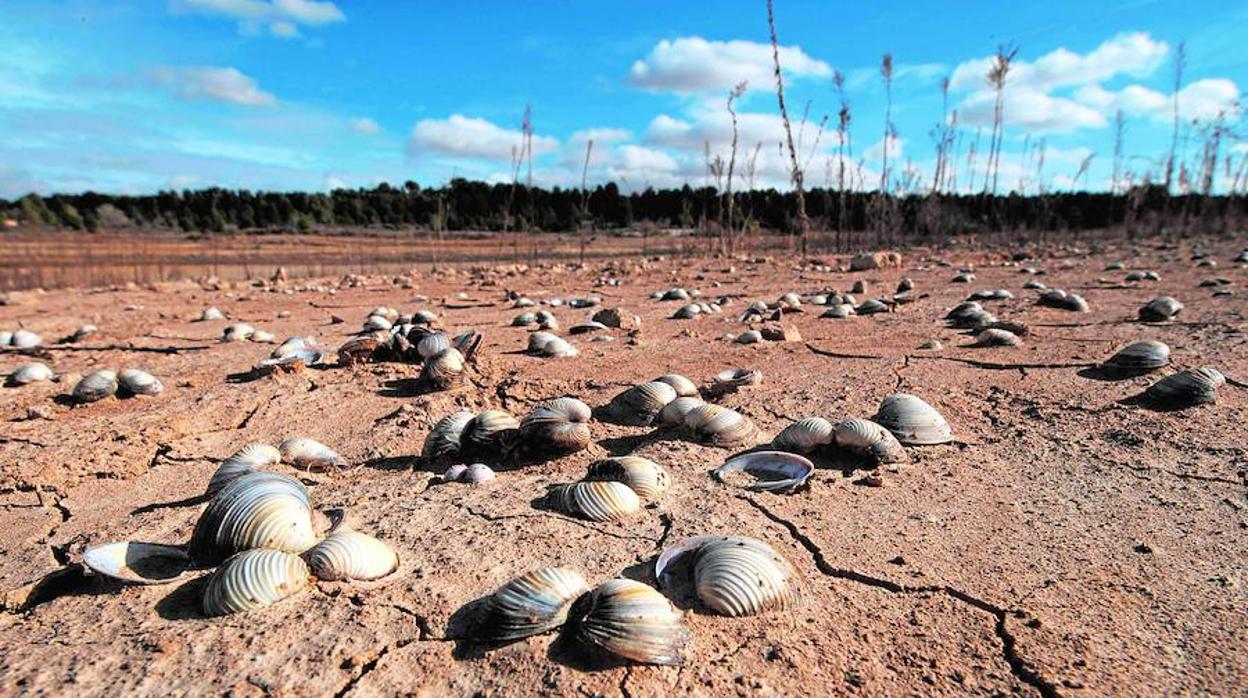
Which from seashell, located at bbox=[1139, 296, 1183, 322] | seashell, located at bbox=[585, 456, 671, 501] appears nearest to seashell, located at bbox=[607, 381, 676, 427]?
seashell, located at bbox=[585, 456, 671, 501]

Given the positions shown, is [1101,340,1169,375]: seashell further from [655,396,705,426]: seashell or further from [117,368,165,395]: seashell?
[117,368,165,395]: seashell

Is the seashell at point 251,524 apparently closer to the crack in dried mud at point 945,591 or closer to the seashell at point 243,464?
the seashell at point 243,464

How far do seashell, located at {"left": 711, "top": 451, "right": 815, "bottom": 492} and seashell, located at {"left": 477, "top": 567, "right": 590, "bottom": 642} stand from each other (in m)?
0.95

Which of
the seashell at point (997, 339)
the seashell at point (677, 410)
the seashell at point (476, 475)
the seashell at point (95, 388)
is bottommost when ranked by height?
the seashell at point (95, 388)

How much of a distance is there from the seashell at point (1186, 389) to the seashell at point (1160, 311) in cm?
192

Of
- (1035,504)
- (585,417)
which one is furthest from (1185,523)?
(585,417)

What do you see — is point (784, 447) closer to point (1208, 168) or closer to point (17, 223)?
point (1208, 168)

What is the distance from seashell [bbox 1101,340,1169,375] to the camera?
3367 mm

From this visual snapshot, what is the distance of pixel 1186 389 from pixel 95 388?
527 centimetres

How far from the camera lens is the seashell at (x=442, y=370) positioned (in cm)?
375

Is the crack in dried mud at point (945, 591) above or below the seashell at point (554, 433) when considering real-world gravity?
below

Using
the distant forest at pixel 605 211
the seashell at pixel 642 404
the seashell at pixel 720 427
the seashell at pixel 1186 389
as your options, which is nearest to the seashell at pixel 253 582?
the seashell at pixel 720 427

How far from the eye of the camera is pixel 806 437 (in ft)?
8.69

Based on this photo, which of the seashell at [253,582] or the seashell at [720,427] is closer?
the seashell at [253,582]
